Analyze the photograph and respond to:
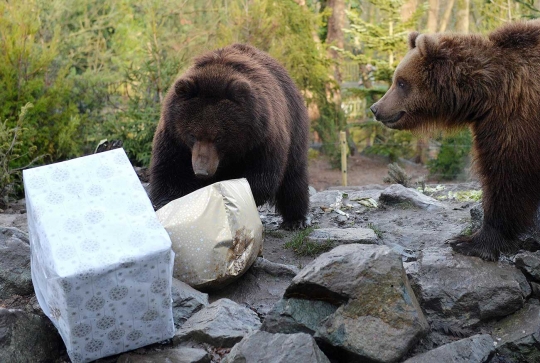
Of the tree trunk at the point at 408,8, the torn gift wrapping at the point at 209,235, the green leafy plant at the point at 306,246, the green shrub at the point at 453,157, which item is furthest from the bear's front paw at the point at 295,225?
the tree trunk at the point at 408,8

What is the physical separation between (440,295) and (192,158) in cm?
229

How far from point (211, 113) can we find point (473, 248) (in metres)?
2.36

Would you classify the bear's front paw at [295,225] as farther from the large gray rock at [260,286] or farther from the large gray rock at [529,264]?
the large gray rock at [529,264]

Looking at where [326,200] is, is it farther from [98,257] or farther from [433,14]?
[433,14]

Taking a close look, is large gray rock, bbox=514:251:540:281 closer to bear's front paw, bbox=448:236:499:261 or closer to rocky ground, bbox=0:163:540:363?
rocky ground, bbox=0:163:540:363

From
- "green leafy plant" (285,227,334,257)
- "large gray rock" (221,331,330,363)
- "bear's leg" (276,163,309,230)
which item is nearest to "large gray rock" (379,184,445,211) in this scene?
"bear's leg" (276,163,309,230)

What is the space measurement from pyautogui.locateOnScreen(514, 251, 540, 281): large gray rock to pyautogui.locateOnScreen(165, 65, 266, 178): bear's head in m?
2.37

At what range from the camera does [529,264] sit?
466 centimetres

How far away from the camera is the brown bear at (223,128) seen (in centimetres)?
544

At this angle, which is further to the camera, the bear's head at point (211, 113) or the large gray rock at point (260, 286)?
the bear's head at point (211, 113)

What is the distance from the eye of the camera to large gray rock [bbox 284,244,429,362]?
3.77 meters

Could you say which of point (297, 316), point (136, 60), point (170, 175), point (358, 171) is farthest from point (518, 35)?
point (136, 60)

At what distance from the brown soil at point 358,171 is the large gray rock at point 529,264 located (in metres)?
10.1

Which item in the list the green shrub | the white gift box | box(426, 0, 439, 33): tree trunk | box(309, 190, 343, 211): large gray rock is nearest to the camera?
the white gift box
